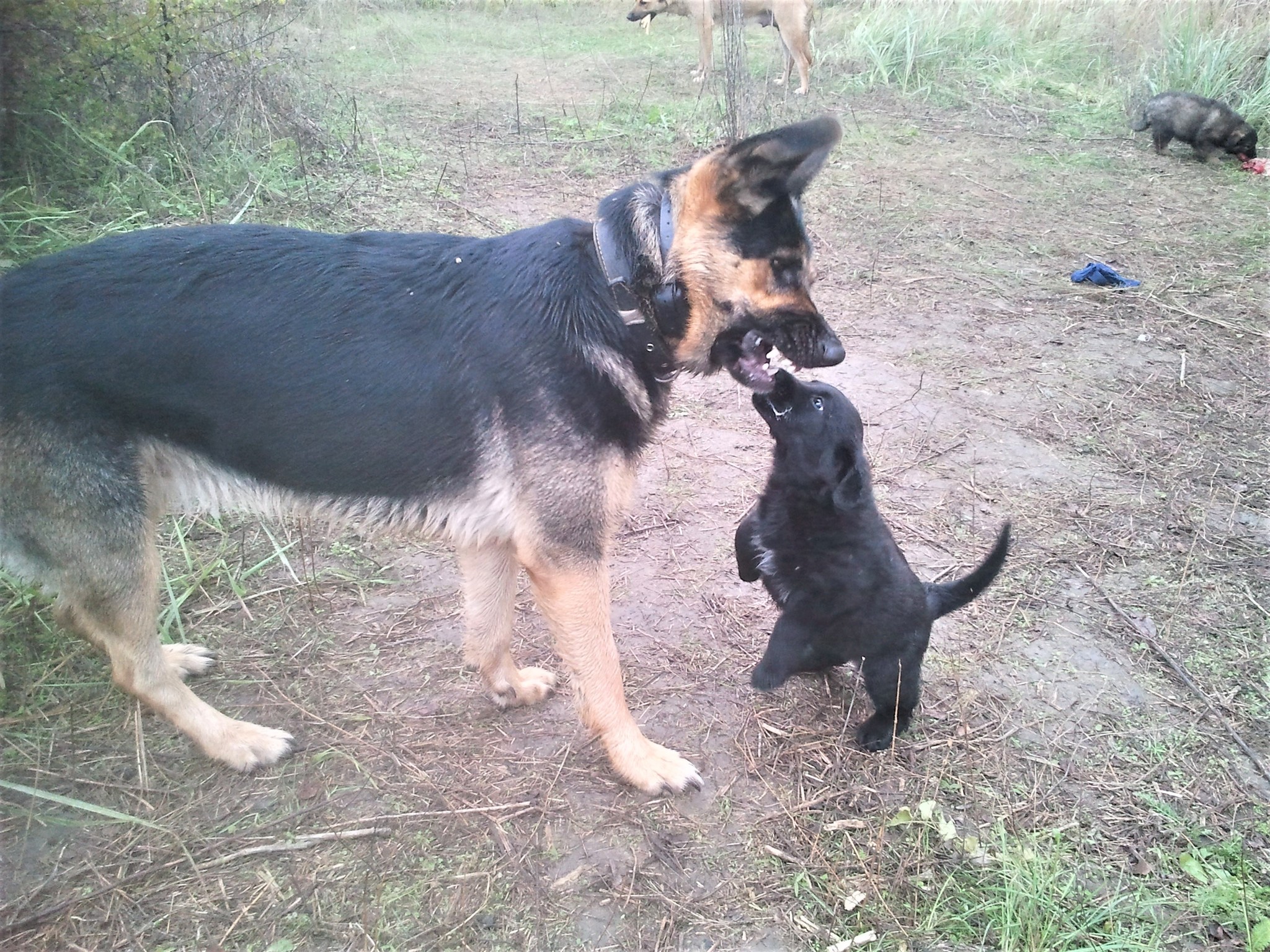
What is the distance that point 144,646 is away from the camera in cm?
279

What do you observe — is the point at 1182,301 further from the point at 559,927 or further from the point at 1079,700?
the point at 559,927

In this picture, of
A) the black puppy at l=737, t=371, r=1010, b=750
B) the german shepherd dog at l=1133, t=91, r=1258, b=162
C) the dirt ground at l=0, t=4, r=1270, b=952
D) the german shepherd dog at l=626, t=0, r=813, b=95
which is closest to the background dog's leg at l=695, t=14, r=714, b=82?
the german shepherd dog at l=626, t=0, r=813, b=95

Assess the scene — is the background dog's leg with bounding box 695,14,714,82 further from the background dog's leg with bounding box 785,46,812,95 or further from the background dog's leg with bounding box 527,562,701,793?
the background dog's leg with bounding box 527,562,701,793

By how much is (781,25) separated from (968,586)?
12.3 metres

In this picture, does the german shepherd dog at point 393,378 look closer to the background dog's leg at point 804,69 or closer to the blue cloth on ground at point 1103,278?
the blue cloth on ground at point 1103,278

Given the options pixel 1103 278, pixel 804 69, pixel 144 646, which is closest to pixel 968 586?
pixel 144 646

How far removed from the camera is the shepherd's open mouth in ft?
9.34

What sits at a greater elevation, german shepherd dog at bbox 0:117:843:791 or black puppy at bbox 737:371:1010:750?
german shepherd dog at bbox 0:117:843:791

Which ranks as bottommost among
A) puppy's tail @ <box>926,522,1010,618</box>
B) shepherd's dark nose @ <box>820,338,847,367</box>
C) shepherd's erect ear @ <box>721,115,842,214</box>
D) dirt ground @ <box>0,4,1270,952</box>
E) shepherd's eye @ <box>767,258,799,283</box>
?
dirt ground @ <box>0,4,1270,952</box>

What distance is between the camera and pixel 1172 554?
157 inches

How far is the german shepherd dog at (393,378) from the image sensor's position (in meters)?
2.45

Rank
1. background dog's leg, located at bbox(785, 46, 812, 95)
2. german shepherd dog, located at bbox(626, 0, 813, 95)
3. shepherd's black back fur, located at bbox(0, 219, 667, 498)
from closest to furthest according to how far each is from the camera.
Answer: shepherd's black back fur, located at bbox(0, 219, 667, 498) → background dog's leg, located at bbox(785, 46, 812, 95) → german shepherd dog, located at bbox(626, 0, 813, 95)

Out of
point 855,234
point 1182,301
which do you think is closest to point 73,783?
point 855,234

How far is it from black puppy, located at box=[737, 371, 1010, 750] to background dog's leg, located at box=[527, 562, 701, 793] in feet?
1.61
